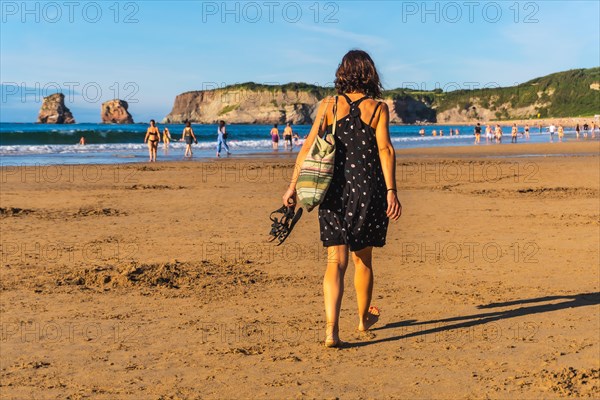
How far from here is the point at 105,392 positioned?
3.90 metres

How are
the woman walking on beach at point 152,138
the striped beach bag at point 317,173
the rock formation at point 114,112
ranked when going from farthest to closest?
the rock formation at point 114,112 < the woman walking on beach at point 152,138 < the striped beach bag at point 317,173

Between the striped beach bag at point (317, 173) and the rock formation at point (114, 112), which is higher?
the rock formation at point (114, 112)

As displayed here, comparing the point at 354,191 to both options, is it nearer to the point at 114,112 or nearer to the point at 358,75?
the point at 358,75

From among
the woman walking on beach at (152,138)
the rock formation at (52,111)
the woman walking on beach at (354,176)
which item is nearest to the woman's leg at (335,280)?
the woman walking on beach at (354,176)

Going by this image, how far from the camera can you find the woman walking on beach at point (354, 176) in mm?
4770

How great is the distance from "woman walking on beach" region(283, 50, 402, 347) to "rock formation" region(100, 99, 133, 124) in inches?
6777

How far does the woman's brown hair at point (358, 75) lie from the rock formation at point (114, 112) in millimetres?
172072

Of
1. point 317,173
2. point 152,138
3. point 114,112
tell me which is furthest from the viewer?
point 114,112

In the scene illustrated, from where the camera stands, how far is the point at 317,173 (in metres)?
4.67

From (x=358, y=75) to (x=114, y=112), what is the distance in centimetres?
17347

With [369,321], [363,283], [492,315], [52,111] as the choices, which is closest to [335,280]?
[363,283]

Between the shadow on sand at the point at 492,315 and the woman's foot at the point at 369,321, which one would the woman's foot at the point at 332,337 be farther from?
the woman's foot at the point at 369,321

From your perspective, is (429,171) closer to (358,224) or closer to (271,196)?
(271,196)

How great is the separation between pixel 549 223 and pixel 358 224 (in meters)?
6.47
